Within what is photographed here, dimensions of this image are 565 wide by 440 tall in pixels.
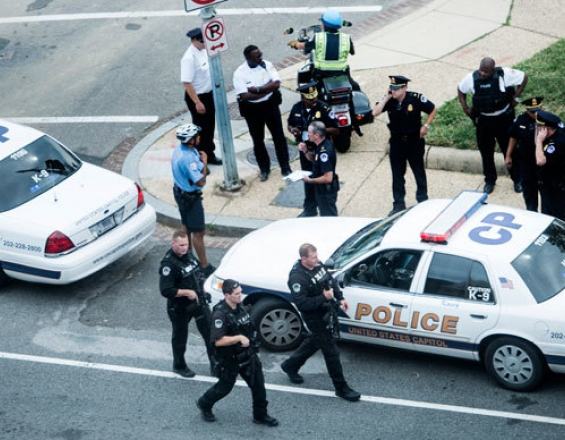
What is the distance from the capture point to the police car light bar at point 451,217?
9.87 metres

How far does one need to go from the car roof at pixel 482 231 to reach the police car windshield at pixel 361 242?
11cm

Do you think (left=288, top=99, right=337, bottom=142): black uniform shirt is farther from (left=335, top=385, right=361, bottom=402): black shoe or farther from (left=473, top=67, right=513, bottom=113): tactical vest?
(left=335, top=385, right=361, bottom=402): black shoe

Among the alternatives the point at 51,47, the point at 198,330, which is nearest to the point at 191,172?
the point at 198,330

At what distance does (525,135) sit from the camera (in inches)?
472

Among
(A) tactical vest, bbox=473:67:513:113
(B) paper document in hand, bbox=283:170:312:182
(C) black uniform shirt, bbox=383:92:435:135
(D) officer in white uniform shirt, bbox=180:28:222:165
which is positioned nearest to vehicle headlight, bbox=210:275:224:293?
(B) paper document in hand, bbox=283:170:312:182

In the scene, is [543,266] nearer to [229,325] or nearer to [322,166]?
[229,325]

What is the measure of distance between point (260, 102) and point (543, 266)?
552 cm

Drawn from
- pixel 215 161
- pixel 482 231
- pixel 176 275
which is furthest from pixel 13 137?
pixel 482 231

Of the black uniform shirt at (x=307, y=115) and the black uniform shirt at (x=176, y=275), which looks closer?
the black uniform shirt at (x=176, y=275)

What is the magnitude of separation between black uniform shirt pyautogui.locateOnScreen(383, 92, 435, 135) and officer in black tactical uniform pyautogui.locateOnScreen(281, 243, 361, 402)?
355 cm

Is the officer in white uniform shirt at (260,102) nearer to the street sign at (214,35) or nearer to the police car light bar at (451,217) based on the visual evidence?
the street sign at (214,35)

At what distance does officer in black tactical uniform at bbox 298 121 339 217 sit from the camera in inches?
475

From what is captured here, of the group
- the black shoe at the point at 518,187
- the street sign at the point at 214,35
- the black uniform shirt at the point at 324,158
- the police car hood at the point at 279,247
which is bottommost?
the black shoe at the point at 518,187

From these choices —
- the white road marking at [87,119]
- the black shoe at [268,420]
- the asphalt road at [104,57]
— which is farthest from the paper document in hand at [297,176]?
the white road marking at [87,119]
